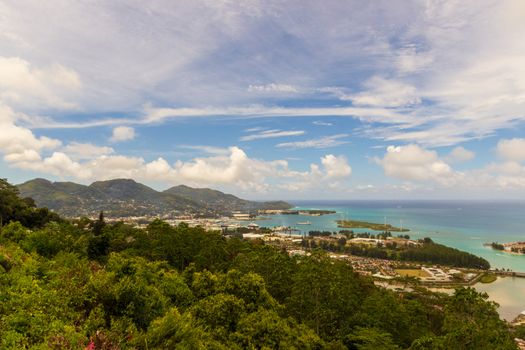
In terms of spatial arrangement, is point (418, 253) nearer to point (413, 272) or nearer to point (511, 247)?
point (413, 272)

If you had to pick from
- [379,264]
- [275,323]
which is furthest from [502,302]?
[275,323]

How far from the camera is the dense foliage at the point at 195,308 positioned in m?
7.97

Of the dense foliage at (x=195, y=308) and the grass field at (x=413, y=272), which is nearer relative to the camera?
the dense foliage at (x=195, y=308)

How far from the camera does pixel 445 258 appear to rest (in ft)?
279

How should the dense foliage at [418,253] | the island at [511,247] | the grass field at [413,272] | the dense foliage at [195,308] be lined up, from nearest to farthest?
the dense foliage at [195,308], the grass field at [413,272], the dense foliage at [418,253], the island at [511,247]

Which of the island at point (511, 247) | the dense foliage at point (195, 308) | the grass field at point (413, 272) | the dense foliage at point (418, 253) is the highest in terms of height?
the dense foliage at point (195, 308)

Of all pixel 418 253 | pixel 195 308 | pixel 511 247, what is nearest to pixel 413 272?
pixel 418 253

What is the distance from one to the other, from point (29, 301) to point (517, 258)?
116470 millimetres

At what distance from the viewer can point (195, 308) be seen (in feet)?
37.5

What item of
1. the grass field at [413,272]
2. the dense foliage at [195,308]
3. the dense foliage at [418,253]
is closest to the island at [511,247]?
the dense foliage at [418,253]

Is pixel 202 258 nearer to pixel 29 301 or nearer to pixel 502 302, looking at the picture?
pixel 29 301

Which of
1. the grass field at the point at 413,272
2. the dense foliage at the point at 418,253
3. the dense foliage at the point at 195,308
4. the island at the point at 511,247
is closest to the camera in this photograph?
the dense foliage at the point at 195,308

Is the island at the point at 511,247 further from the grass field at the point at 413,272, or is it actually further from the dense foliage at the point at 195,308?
the dense foliage at the point at 195,308

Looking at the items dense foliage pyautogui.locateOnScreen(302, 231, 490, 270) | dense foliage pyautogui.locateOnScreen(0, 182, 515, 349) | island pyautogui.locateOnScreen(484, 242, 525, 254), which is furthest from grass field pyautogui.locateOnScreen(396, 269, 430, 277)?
dense foliage pyautogui.locateOnScreen(0, 182, 515, 349)
